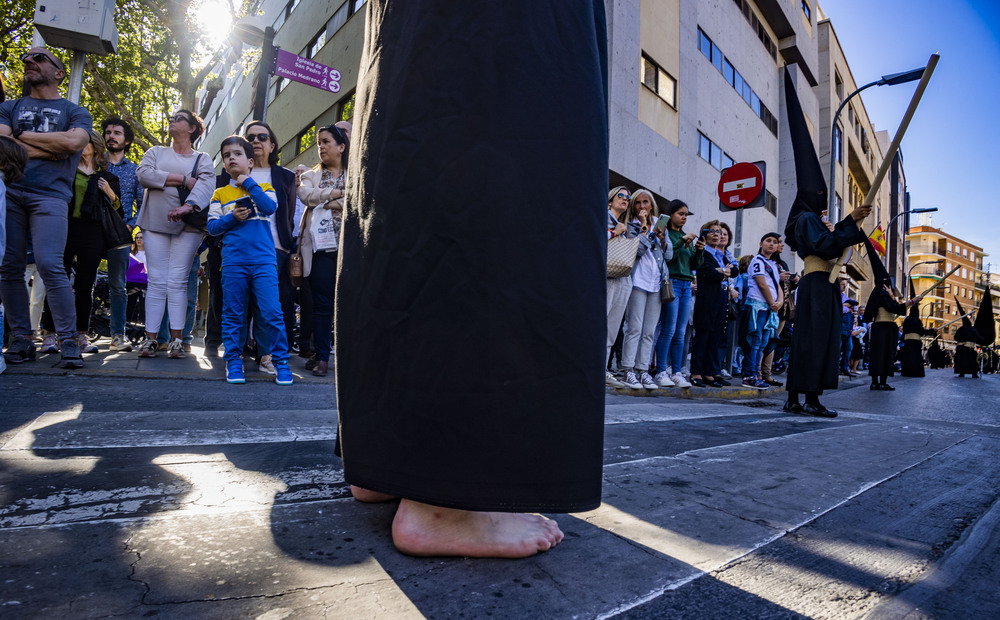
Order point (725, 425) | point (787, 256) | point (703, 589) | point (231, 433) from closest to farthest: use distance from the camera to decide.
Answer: point (703, 589) < point (231, 433) < point (725, 425) < point (787, 256)

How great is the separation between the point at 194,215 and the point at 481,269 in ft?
14.1

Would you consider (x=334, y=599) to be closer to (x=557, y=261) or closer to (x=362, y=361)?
(x=362, y=361)

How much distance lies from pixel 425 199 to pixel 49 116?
4.12 metres

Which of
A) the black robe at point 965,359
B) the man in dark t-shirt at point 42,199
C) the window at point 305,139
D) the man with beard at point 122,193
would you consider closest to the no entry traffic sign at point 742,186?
the man with beard at point 122,193

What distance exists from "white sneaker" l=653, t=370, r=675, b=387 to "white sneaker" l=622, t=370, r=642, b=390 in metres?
0.44

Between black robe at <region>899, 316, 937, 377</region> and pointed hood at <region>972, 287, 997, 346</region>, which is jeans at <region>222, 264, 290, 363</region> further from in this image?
pointed hood at <region>972, 287, 997, 346</region>

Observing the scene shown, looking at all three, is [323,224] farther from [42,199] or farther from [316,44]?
[316,44]

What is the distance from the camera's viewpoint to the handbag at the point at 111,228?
468cm

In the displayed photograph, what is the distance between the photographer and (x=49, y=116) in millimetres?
3832

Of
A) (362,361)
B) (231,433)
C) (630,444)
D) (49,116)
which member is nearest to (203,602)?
(362,361)

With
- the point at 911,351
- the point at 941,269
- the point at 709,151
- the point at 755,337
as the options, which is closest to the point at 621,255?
the point at 755,337

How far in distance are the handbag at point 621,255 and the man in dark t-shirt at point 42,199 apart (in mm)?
4413

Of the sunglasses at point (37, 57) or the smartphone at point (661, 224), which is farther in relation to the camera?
the smartphone at point (661, 224)

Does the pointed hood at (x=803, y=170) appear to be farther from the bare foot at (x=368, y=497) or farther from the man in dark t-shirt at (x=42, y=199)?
the man in dark t-shirt at (x=42, y=199)
